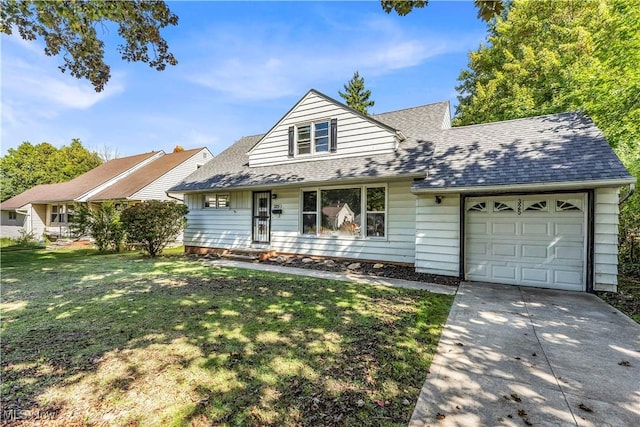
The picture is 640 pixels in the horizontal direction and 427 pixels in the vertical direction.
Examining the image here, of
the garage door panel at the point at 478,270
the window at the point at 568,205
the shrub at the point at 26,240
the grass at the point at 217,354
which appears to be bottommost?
the shrub at the point at 26,240

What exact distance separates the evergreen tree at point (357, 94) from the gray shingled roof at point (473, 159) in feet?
55.5

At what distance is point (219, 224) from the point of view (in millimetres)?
12031

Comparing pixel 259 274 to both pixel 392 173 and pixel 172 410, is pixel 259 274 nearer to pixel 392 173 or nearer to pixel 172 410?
pixel 392 173

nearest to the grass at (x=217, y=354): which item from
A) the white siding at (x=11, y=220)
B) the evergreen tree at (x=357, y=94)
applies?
the evergreen tree at (x=357, y=94)

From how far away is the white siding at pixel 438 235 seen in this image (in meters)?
7.12

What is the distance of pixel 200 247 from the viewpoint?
40.9ft

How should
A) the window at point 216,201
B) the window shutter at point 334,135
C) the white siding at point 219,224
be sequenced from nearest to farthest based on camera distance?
the window shutter at point 334,135, the white siding at point 219,224, the window at point 216,201

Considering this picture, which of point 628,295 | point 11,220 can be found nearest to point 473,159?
point 628,295

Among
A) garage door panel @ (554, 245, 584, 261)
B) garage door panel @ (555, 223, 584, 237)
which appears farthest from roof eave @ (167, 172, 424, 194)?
garage door panel @ (554, 245, 584, 261)

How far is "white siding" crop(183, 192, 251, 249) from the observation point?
37.5 feet

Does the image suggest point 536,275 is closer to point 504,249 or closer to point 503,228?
point 504,249

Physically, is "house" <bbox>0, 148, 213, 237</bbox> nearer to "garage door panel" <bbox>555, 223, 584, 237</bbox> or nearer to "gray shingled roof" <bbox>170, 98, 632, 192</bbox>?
"gray shingled roof" <bbox>170, 98, 632, 192</bbox>

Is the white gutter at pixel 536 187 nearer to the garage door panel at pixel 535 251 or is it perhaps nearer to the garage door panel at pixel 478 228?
the garage door panel at pixel 478 228

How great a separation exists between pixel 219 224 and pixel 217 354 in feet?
30.9
